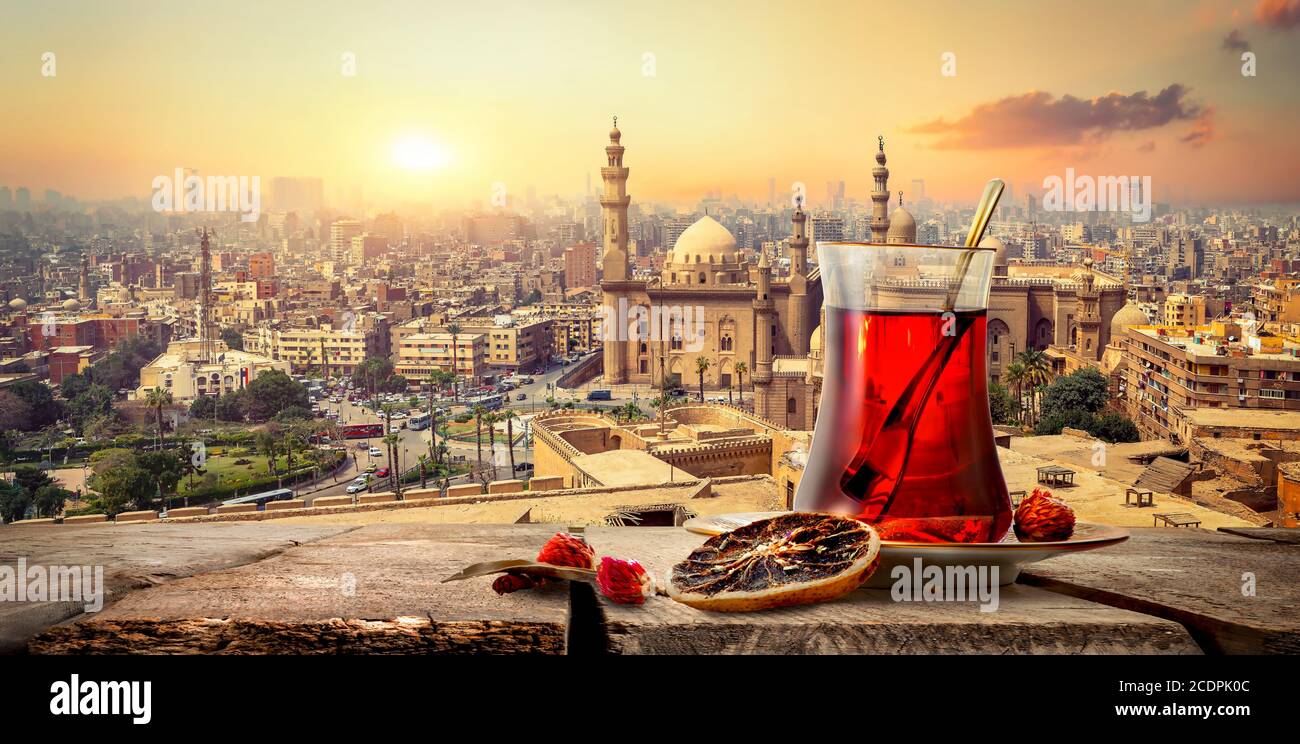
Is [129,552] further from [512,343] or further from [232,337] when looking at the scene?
[512,343]

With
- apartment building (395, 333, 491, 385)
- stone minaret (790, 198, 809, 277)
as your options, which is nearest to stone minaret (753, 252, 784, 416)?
stone minaret (790, 198, 809, 277)

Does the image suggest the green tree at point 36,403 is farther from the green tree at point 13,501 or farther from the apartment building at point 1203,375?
the apartment building at point 1203,375

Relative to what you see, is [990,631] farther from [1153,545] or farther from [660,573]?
[1153,545]

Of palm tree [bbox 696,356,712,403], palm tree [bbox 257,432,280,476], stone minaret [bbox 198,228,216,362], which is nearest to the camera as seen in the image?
palm tree [bbox 257,432,280,476]

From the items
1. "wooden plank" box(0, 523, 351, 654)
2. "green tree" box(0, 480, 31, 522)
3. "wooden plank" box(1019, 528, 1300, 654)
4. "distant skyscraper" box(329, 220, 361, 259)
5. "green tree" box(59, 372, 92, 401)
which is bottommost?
"green tree" box(0, 480, 31, 522)

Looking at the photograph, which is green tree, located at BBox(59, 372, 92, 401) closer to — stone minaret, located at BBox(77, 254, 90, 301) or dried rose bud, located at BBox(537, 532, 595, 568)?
stone minaret, located at BBox(77, 254, 90, 301)

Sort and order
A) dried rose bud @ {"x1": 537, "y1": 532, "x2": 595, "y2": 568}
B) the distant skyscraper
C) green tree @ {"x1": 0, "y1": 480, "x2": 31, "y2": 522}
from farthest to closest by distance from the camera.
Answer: the distant skyscraper < green tree @ {"x1": 0, "y1": 480, "x2": 31, "y2": 522} < dried rose bud @ {"x1": 537, "y1": 532, "x2": 595, "y2": 568}
